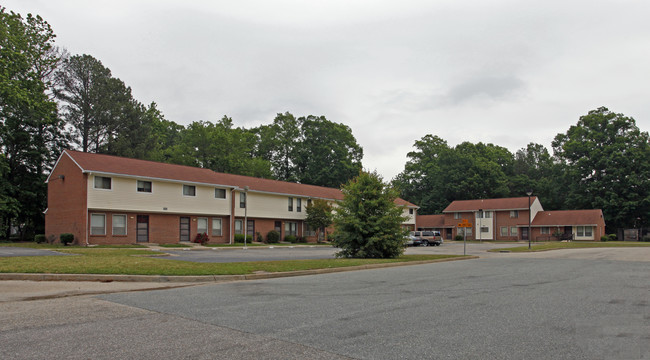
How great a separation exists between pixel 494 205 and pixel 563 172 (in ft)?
61.5

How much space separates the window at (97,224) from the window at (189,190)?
6.86m

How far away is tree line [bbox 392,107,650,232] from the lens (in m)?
68.1

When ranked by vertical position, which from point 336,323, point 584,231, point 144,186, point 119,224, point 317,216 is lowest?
point 584,231

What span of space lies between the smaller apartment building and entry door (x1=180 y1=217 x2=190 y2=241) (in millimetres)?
39077

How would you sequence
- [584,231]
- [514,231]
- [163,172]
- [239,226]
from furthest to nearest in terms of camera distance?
[514,231], [584,231], [239,226], [163,172]

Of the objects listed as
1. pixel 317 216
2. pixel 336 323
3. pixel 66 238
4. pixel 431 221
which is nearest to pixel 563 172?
pixel 431 221

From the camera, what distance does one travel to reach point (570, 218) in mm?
65562

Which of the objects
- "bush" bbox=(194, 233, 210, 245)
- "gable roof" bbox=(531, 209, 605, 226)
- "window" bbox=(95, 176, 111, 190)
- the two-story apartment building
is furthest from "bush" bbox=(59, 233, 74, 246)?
"gable roof" bbox=(531, 209, 605, 226)

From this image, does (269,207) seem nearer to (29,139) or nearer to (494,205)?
(29,139)

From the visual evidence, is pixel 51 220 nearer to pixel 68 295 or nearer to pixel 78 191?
pixel 78 191

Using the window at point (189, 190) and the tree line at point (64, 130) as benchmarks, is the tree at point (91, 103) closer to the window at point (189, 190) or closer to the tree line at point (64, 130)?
the tree line at point (64, 130)

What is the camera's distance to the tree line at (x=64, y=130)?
30.5 m

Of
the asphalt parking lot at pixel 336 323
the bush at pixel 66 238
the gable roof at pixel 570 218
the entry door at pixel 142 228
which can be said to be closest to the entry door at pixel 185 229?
the entry door at pixel 142 228

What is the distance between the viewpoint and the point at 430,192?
3533 inches
